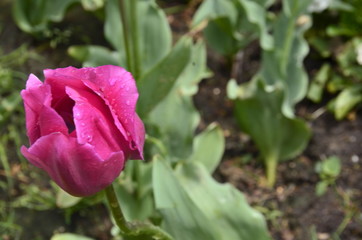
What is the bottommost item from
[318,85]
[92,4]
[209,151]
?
[318,85]

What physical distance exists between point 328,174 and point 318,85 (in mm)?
373

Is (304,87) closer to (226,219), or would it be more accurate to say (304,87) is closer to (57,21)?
(226,219)

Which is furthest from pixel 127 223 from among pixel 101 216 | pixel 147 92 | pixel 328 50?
pixel 328 50

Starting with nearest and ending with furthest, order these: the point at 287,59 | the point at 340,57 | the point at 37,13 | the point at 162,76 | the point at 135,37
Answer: the point at 162,76
the point at 135,37
the point at 287,59
the point at 340,57
the point at 37,13

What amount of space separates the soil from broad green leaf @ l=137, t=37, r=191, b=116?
54 cm

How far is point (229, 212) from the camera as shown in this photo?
1.24 m

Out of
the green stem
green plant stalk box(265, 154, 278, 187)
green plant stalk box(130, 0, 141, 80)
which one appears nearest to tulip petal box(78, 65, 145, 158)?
the green stem

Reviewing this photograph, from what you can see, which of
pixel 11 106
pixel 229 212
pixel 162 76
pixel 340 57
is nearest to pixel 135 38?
pixel 162 76

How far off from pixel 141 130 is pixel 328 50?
145 centimetres

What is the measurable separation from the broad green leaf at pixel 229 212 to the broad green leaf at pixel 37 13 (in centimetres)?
112

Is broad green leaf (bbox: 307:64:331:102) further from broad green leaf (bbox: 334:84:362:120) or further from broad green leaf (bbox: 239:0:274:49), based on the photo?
broad green leaf (bbox: 239:0:274:49)

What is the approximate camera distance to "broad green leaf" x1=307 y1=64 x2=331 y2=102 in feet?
6.45

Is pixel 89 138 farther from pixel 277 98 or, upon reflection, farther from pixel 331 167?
pixel 331 167

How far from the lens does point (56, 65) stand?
2.21 metres
